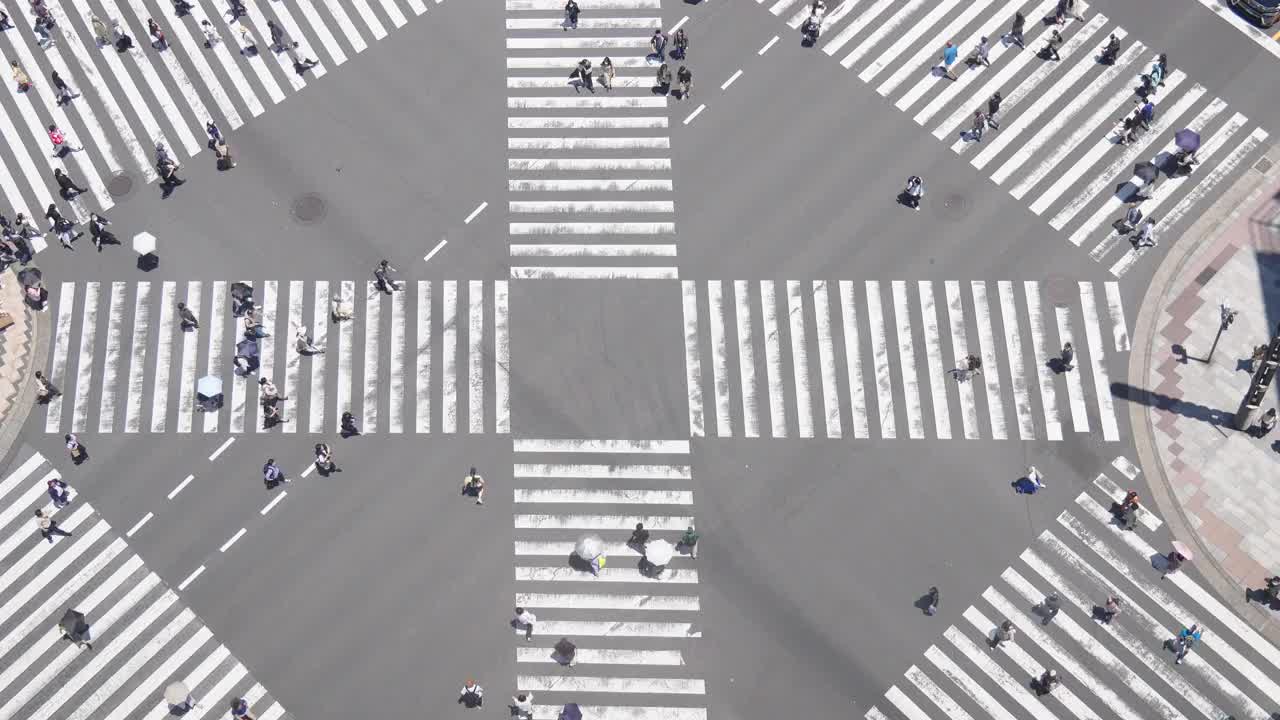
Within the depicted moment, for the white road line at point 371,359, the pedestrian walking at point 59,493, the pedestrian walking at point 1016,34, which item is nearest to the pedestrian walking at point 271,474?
the white road line at point 371,359

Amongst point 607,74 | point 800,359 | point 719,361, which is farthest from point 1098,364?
point 607,74

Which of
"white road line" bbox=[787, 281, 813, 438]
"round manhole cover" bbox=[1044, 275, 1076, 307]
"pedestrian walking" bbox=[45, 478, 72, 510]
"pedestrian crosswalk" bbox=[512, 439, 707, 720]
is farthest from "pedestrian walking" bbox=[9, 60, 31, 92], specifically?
"round manhole cover" bbox=[1044, 275, 1076, 307]

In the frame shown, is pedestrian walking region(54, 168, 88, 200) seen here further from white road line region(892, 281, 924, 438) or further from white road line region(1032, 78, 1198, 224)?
white road line region(1032, 78, 1198, 224)

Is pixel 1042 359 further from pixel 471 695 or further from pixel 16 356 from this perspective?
pixel 16 356

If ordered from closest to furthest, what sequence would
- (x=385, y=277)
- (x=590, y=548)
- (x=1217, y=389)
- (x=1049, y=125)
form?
1. (x=590, y=548)
2. (x=1217, y=389)
3. (x=385, y=277)
4. (x=1049, y=125)

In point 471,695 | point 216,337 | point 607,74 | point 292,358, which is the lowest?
point 471,695
